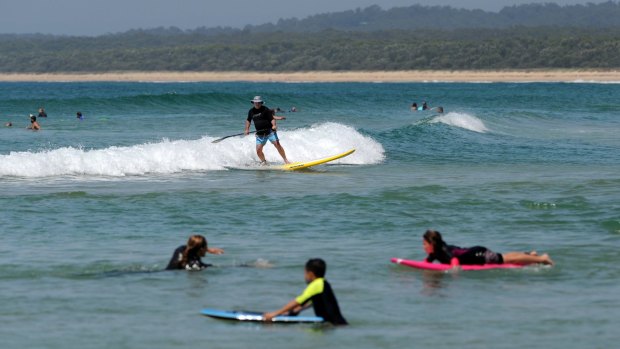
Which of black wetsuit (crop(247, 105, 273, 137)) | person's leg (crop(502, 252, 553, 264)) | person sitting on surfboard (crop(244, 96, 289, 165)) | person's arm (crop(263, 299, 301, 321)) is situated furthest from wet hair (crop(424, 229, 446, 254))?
black wetsuit (crop(247, 105, 273, 137))

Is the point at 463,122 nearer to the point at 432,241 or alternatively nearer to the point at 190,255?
the point at 432,241

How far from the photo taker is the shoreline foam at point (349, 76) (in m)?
133

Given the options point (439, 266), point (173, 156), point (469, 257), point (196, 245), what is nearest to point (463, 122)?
point (173, 156)

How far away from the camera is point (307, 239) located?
1529 cm

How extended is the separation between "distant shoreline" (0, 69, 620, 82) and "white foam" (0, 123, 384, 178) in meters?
98.1

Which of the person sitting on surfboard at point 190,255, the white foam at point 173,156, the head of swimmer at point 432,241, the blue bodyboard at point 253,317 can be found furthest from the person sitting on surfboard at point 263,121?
the blue bodyboard at point 253,317

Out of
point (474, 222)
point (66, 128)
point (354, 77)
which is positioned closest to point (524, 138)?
point (66, 128)

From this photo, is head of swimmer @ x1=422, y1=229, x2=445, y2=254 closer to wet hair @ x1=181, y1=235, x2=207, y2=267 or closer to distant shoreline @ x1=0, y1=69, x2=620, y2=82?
wet hair @ x1=181, y1=235, x2=207, y2=267

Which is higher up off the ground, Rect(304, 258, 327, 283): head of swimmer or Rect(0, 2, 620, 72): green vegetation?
Rect(304, 258, 327, 283): head of swimmer

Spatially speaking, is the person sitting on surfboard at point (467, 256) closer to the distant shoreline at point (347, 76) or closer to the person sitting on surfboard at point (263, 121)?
the person sitting on surfboard at point (263, 121)

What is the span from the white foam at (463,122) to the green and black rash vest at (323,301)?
30770mm

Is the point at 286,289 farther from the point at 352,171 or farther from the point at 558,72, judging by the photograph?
the point at 558,72

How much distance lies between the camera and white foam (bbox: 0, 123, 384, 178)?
23953 mm

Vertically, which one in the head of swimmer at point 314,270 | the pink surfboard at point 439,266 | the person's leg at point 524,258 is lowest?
the pink surfboard at point 439,266
